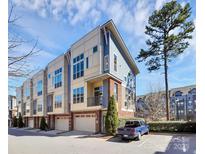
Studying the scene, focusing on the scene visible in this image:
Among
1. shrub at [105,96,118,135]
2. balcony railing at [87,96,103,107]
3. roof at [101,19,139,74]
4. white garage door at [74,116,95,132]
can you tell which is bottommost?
white garage door at [74,116,95,132]

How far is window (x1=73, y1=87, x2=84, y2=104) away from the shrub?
378cm

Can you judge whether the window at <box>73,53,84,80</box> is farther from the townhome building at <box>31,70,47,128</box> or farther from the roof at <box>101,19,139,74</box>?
the townhome building at <box>31,70,47,128</box>

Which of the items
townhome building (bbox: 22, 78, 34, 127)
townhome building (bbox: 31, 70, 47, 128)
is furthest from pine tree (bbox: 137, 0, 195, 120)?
townhome building (bbox: 22, 78, 34, 127)

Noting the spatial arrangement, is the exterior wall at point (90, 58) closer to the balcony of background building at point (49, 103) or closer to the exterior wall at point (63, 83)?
the exterior wall at point (63, 83)

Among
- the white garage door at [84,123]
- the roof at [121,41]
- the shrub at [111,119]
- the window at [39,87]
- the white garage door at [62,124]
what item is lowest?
the white garage door at [62,124]

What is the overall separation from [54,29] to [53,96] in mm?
18904

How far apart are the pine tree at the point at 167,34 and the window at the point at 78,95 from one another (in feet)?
26.2

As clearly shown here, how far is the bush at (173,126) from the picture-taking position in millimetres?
16219

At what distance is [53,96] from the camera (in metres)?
24.9

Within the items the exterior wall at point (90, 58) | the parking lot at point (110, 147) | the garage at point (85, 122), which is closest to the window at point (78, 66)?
the exterior wall at point (90, 58)

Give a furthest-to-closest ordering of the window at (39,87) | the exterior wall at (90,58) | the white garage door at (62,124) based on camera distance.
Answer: the window at (39,87), the white garage door at (62,124), the exterior wall at (90,58)

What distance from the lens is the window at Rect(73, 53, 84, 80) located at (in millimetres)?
19203

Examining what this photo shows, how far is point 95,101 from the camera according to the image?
57.4 ft
